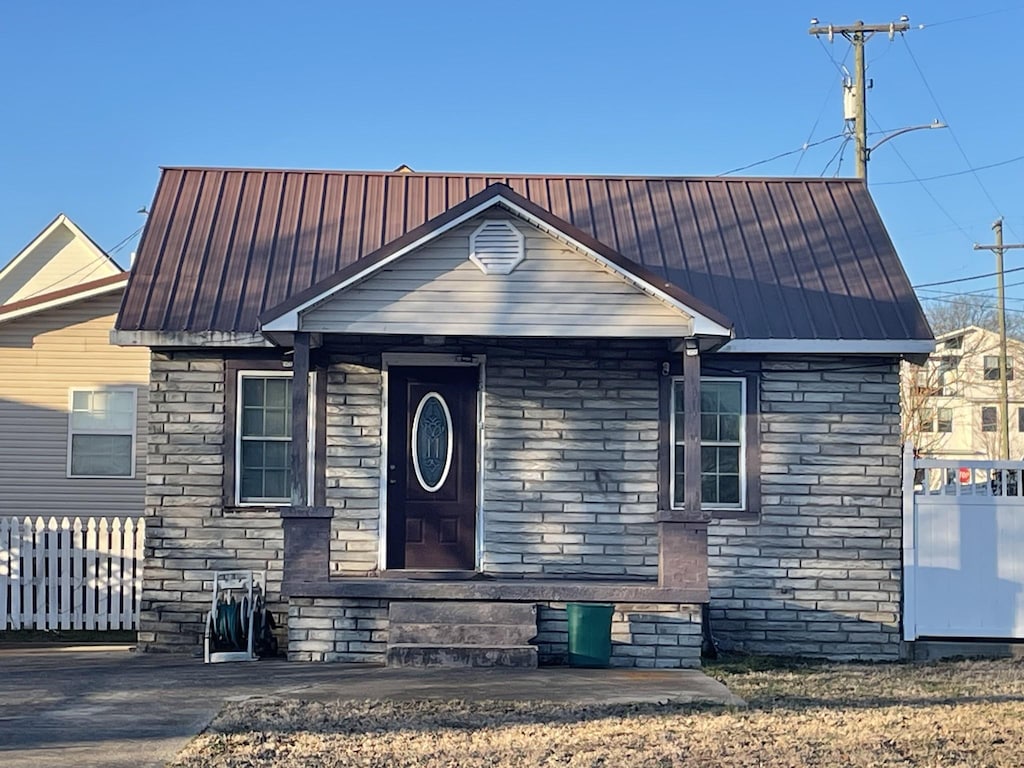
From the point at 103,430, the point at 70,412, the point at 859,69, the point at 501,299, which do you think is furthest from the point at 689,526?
the point at 859,69

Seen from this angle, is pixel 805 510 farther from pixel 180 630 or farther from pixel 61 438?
pixel 61 438

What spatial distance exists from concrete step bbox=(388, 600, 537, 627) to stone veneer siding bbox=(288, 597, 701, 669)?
214 millimetres

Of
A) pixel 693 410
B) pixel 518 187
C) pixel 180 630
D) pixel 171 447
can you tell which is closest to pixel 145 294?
pixel 171 447

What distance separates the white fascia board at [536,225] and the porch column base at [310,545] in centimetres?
170

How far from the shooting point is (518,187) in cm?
1542

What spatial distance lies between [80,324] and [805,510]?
10.2 m

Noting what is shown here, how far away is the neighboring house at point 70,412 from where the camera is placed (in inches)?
704

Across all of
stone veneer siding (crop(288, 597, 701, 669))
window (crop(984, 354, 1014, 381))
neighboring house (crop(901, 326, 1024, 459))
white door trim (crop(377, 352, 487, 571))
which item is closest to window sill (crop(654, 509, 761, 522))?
stone veneer siding (crop(288, 597, 701, 669))

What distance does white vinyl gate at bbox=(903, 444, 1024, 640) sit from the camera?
13172 mm

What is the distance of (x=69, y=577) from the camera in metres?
14.6

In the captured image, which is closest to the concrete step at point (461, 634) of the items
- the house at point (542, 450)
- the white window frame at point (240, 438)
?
the house at point (542, 450)

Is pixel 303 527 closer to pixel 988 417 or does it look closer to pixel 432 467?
pixel 432 467

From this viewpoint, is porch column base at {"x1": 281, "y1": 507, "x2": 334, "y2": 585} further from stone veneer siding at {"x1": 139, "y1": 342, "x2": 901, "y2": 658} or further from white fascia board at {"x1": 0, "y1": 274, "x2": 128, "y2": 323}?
white fascia board at {"x1": 0, "y1": 274, "x2": 128, "y2": 323}

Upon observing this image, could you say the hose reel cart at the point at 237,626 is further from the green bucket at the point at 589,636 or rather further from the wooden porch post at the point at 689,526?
the wooden porch post at the point at 689,526
